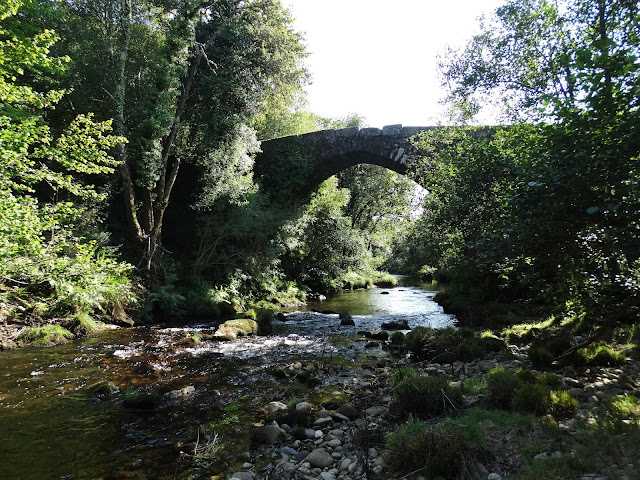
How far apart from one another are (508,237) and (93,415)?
5.77m

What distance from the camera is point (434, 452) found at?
2891mm

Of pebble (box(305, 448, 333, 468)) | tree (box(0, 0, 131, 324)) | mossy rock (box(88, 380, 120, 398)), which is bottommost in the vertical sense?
mossy rock (box(88, 380, 120, 398))

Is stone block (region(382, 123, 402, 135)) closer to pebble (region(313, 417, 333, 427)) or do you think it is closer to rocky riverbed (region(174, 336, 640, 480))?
rocky riverbed (region(174, 336, 640, 480))

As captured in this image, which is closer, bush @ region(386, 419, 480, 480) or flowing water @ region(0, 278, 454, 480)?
bush @ region(386, 419, 480, 480)

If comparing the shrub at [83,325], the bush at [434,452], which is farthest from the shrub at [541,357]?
the shrub at [83,325]

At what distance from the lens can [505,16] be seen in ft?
34.4

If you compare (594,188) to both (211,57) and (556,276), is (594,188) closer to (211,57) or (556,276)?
(556,276)

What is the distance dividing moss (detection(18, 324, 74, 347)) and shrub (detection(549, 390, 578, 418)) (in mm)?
9264

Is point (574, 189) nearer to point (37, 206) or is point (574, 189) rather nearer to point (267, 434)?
point (267, 434)

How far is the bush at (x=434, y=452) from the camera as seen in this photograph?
2.80 metres

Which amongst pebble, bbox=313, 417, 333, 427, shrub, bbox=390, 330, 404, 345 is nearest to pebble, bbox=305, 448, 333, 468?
pebble, bbox=313, 417, 333, 427

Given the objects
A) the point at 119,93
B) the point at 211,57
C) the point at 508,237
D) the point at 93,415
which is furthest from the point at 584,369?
the point at 211,57

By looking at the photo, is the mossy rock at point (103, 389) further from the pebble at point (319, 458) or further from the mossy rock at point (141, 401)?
the pebble at point (319, 458)

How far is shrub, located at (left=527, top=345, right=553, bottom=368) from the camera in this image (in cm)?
543
